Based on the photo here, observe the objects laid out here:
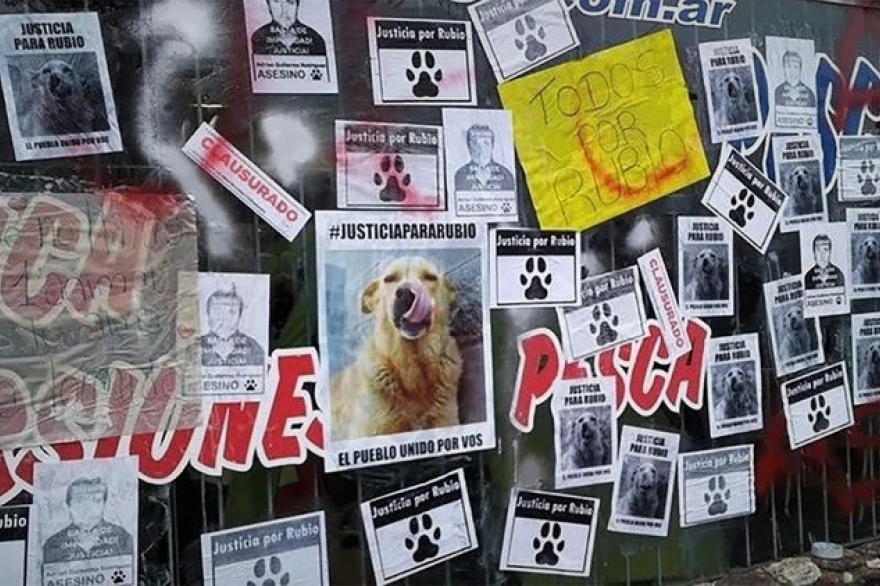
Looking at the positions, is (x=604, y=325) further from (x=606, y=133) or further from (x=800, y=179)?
(x=800, y=179)

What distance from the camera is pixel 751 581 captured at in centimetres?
429

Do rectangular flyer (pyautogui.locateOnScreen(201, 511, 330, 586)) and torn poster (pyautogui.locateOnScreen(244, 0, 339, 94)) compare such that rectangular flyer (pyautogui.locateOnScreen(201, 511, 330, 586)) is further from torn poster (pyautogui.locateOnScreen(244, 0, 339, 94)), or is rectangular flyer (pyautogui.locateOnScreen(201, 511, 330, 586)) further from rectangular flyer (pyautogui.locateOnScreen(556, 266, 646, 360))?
torn poster (pyautogui.locateOnScreen(244, 0, 339, 94))

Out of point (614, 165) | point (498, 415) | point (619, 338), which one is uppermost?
point (614, 165)

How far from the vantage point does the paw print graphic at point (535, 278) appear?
12.4 ft

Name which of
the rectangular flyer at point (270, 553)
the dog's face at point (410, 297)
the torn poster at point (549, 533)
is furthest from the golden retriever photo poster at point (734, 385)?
the rectangular flyer at point (270, 553)

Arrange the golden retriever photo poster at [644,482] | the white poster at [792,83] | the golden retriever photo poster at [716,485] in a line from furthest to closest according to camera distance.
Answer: the white poster at [792,83], the golden retriever photo poster at [716,485], the golden retriever photo poster at [644,482]

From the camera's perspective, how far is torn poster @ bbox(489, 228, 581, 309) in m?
3.74

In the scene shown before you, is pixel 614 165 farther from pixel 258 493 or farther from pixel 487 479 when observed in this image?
pixel 258 493

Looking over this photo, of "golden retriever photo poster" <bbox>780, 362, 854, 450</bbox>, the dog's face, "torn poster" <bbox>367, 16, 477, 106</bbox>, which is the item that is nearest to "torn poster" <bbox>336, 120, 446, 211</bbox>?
"torn poster" <bbox>367, 16, 477, 106</bbox>

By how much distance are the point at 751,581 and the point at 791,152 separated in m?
1.81

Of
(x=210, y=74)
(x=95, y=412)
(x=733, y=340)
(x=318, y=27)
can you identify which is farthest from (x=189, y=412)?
(x=733, y=340)

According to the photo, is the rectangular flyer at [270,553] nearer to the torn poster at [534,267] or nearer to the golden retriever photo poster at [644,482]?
the torn poster at [534,267]

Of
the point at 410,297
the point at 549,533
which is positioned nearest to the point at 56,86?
the point at 410,297

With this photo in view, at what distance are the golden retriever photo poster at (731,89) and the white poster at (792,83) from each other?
0.35ft
